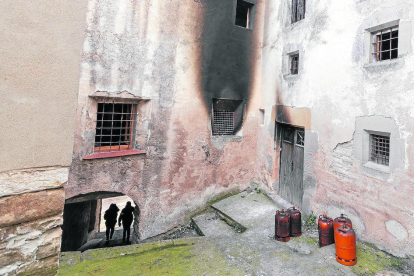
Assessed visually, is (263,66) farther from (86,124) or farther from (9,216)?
(9,216)

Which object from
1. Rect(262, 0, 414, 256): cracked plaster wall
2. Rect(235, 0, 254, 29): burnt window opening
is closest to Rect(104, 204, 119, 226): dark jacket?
Rect(262, 0, 414, 256): cracked plaster wall

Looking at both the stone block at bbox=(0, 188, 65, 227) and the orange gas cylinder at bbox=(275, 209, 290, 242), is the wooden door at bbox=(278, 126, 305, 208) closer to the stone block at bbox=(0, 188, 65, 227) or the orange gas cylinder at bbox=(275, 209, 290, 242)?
the orange gas cylinder at bbox=(275, 209, 290, 242)

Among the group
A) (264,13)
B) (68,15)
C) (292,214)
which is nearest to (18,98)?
(68,15)

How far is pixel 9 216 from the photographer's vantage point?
6.77 ft

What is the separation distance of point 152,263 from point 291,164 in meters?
4.66

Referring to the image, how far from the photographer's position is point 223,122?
8.13 metres

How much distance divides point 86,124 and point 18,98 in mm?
3926

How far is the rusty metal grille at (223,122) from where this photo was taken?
7.96m

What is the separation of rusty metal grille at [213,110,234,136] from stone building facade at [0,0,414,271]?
0.16 feet

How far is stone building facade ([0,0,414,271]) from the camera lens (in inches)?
92.4

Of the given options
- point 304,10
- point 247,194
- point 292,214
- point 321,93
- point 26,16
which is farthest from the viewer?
point 247,194

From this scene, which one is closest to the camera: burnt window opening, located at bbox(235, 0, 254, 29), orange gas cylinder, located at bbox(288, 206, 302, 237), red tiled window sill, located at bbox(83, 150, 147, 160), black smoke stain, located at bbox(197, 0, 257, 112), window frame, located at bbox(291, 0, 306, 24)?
orange gas cylinder, located at bbox(288, 206, 302, 237)

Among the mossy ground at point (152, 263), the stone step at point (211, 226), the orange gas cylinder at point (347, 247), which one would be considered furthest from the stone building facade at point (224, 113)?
the mossy ground at point (152, 263)

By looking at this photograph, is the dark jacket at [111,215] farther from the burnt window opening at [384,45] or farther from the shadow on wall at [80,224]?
the burnt window opening at [384,45]
